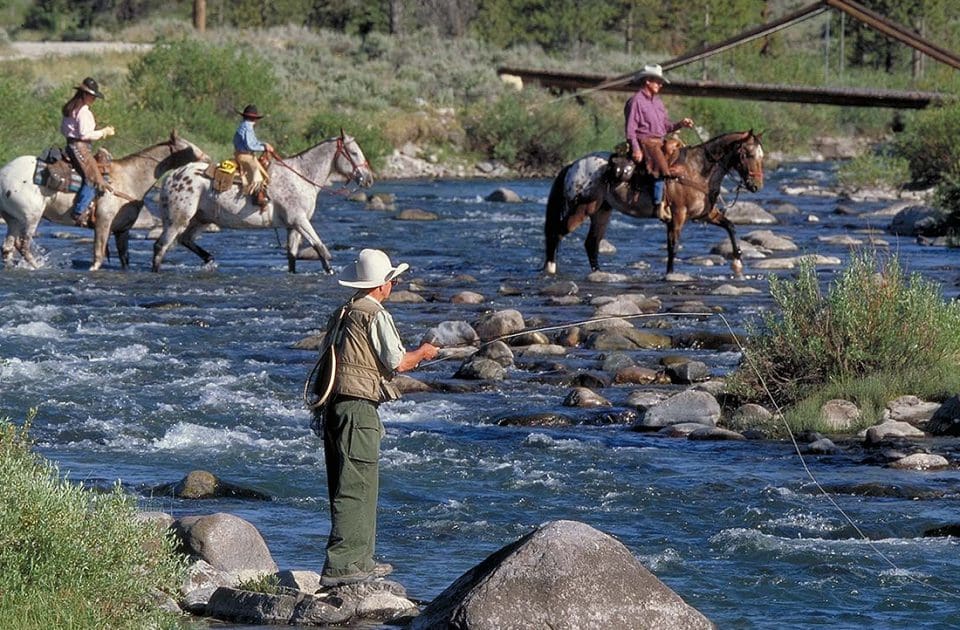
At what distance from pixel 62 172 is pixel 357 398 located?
47.6 ft

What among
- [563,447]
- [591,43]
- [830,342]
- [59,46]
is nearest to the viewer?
[563,447]

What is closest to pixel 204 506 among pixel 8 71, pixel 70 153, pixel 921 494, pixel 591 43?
pixel 921 494

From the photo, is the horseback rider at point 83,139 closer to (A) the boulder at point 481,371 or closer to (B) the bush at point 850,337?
(A) the boulder at point 481,371

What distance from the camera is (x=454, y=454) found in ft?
38.8

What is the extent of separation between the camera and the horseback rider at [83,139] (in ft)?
66.6

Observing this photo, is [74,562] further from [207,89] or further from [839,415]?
[207,89]

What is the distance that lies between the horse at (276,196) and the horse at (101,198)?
32 centimetres

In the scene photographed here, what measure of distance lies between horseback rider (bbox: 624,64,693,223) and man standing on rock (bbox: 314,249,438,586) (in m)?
13.7

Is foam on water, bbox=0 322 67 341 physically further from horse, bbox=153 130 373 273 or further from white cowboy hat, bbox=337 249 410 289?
white cowboy hat, bbox=337 249 410 289

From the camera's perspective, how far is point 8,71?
49562 millimetres

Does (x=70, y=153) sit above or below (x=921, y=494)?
above

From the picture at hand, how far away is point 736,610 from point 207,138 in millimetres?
34839

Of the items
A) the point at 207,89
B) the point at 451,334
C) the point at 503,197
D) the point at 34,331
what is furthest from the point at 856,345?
the point at 207,89

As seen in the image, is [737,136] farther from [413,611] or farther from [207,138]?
[207,138]
